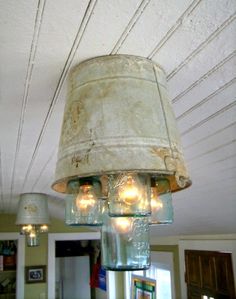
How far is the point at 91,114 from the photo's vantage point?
73 cm

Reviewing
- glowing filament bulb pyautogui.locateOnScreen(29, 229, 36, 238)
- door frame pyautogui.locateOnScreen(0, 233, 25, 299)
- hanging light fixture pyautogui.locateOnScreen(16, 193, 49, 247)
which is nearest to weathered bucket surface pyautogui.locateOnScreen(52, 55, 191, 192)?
hanging light fixture pyautogui.locateOnScreen(16, 193, 49, 247)

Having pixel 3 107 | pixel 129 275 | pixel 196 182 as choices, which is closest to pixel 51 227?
pixel 129 275

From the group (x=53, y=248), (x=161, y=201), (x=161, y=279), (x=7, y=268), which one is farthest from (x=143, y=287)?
(x=161, y=201)

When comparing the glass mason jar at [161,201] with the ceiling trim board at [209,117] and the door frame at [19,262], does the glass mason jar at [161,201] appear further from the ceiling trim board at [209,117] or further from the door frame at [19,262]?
the door frame at [19,262]

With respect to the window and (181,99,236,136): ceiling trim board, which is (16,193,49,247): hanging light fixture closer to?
the window

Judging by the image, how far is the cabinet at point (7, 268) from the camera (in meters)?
5.39

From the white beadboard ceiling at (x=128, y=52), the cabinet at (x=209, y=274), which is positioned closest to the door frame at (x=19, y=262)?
the cabinet at (x=209, y=274)

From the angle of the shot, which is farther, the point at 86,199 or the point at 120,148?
the point at 86,199

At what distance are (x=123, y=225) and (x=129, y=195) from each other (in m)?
0.16

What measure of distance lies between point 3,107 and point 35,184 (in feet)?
5.25

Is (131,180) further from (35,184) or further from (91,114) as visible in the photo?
(35,184)

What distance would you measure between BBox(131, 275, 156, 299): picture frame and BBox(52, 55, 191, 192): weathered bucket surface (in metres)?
→ 3.70

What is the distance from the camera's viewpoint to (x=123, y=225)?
0.84m

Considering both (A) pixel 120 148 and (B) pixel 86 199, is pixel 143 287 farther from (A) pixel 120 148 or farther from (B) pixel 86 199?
(A) pixel 120 148
